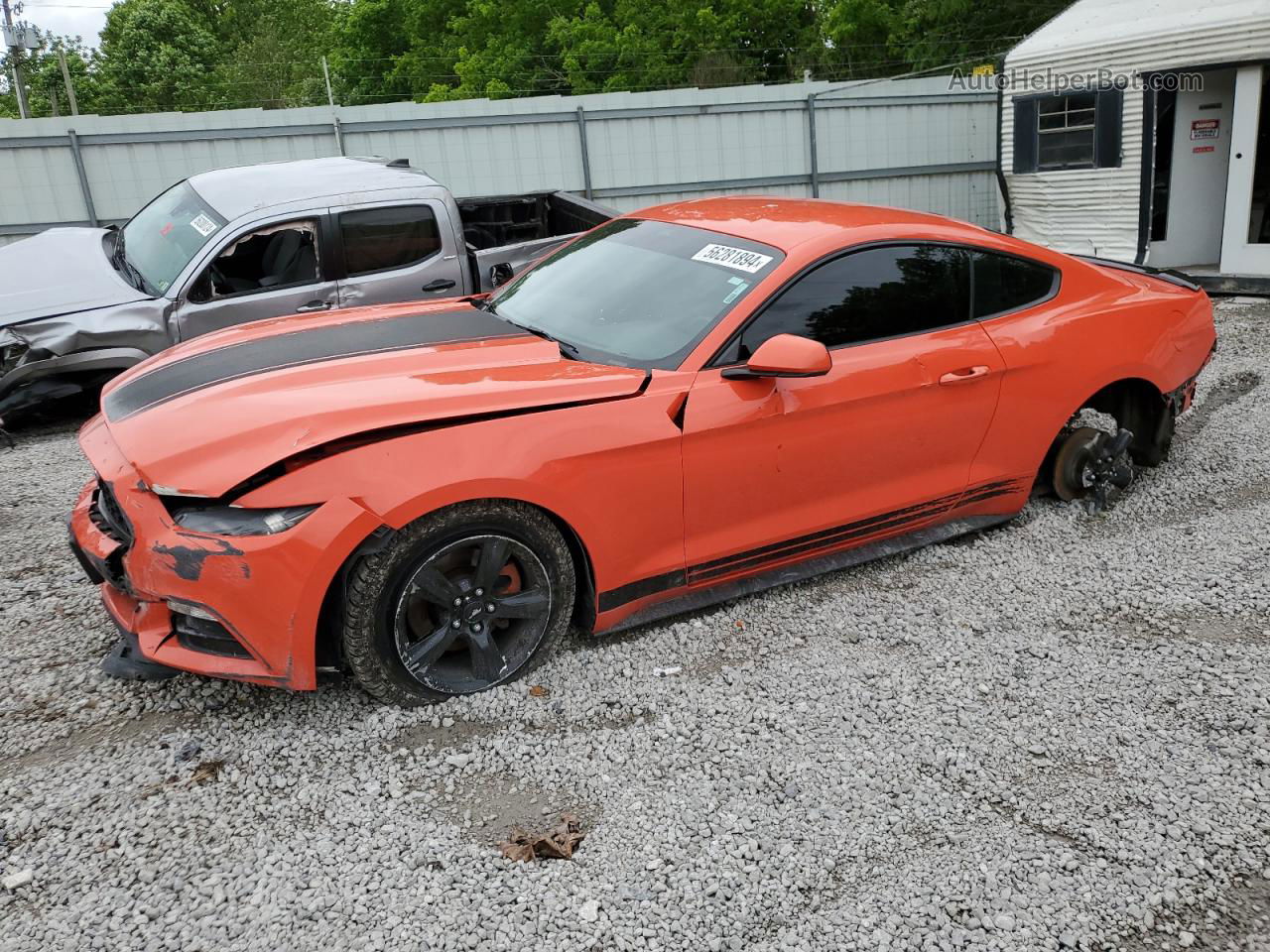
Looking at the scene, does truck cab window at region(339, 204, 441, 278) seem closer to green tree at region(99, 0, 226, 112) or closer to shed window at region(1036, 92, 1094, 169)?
shed window at region(1036, 92, 1094, 169)

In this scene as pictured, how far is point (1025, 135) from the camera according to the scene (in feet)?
41.4

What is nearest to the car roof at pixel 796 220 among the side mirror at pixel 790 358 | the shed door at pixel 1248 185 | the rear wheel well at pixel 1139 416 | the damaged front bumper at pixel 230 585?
the side mirror at pixel 790 358

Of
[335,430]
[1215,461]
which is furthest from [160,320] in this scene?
[1215,461]

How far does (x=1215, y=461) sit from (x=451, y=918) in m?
5.05

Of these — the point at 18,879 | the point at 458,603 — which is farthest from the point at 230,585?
the point at 18,879

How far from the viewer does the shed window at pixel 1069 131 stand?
38.3 ft

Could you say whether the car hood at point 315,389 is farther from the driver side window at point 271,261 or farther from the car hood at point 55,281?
the car hood at point 55,281

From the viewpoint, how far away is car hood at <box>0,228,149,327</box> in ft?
21.5

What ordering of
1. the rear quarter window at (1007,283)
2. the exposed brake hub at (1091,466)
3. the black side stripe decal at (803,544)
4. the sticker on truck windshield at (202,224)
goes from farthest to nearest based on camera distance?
the sticker on truck windshield at (202,224) → the exposed brake hub at (1091,466) → the rear quarter window at (1007,283) → the black side stripe decal at (803,544)

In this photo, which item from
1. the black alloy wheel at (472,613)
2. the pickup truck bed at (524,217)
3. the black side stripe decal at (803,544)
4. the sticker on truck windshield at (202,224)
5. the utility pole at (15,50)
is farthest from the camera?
the utility pole at (15,50)

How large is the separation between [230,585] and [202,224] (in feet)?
16.2

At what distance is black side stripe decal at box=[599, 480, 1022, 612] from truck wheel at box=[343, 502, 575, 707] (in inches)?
10.1

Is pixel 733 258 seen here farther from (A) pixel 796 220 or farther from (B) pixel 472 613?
(B) pixel 472 613

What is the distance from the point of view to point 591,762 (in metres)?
3.12
